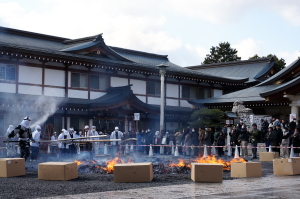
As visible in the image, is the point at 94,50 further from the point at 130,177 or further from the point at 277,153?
the point at 130,177

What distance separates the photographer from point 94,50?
99.8 ft

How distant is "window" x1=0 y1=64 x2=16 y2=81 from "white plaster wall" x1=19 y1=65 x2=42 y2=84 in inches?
15.9

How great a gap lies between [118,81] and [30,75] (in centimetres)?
702

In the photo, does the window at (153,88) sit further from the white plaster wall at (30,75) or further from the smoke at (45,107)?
the white plaster wall at (30,75)

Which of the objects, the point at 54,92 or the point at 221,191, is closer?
the point at 221,191

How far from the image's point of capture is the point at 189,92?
36.4m

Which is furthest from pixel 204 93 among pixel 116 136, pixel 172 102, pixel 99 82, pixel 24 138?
pixel 24 138

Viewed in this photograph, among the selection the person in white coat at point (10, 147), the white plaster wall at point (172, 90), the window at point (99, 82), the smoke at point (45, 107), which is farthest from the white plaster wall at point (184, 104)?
the person in white coat at point (10, 147)

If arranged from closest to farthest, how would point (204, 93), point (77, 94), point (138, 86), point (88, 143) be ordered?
1. point (88, 143)
2. point (77, 94)
3. point (138, 86)
4. point (204, 93)

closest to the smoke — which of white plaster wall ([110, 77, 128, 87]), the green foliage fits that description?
white plaster wall ([110, 77, 128, 87])

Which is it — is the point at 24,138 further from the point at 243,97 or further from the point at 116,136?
the point at 243,97

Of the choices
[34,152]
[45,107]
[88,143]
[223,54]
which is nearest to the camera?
[34,152]

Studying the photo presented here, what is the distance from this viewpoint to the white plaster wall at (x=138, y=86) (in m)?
32.4

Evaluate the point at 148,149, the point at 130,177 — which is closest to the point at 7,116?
the point at 148,149
